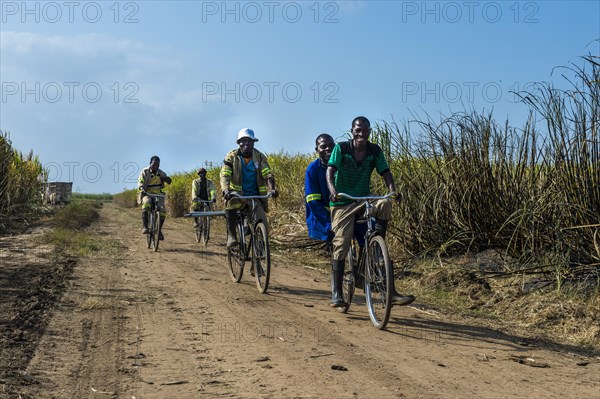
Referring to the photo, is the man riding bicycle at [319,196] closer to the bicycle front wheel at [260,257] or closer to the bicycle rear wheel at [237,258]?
the bicycle front wheel at [260,257]

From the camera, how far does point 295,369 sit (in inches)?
209

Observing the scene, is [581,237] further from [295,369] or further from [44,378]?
[44,378]

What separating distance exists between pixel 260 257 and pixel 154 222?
6708mm

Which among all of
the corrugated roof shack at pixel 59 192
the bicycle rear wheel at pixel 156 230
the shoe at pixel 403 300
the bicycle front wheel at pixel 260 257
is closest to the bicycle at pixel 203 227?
the bicycle rear wheel at pixel 156 230

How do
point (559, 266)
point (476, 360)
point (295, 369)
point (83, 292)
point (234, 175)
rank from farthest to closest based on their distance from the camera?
1. point (234, 175)
2. point (83, 292)
3. point (559, 266)
4. point (476, 360)
5. point (295, 369)

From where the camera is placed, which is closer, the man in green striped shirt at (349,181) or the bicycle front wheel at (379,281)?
the bicycle front wheel at (379,281)

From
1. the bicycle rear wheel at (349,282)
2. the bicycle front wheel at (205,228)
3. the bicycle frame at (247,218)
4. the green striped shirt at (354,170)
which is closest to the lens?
the green striped shirt at (354,170)

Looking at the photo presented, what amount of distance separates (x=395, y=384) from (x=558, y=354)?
2.18m

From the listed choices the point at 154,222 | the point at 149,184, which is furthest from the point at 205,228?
the point at 149,184

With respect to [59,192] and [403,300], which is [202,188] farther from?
[59,192]

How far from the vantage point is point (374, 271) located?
7.14 meters

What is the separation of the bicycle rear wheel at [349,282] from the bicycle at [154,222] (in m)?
8.03

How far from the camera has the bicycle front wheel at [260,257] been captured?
9.17 meters

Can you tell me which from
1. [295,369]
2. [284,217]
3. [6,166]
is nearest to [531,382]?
[295,369]
